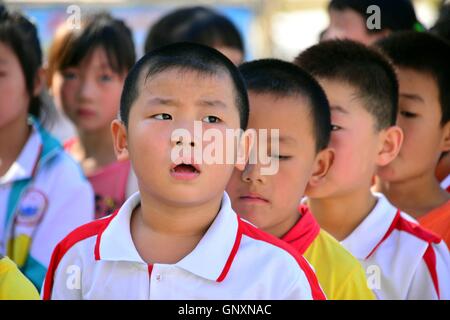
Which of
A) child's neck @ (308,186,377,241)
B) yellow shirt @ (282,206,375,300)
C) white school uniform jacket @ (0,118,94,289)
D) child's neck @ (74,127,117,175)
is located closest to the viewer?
yellow shirt @ (282,206,375,300)

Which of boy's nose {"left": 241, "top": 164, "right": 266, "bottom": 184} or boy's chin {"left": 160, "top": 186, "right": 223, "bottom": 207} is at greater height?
boy's nose {"left": 241, "top": 164, "right": 266, "bottom": 184}

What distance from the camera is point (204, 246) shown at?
1856mm

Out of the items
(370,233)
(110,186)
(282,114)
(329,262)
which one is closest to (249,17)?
(110,186)

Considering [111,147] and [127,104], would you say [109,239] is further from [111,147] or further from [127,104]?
[111,147]

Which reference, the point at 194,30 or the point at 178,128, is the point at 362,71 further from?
the point at 194,30

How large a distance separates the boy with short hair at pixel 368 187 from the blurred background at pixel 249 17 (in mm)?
2582

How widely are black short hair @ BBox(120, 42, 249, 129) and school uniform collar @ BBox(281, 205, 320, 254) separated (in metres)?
0.34

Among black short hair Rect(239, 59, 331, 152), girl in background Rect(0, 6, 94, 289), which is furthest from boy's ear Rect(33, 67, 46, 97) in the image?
black short hair Rect(239, 59, 331, 152)

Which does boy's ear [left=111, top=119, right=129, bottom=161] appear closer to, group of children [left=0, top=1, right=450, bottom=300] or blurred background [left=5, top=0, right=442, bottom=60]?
group of children [left=0, top=1, right=450, bottom=300]

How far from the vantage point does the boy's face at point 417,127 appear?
109 inches

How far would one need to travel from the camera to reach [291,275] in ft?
6.00

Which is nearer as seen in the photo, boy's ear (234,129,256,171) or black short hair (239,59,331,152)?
boy's ear (234,129,256,171)

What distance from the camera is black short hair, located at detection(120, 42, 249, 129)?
194 centimetres

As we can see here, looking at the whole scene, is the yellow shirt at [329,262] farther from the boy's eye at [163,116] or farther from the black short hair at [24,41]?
the black short hair at [24,41]
